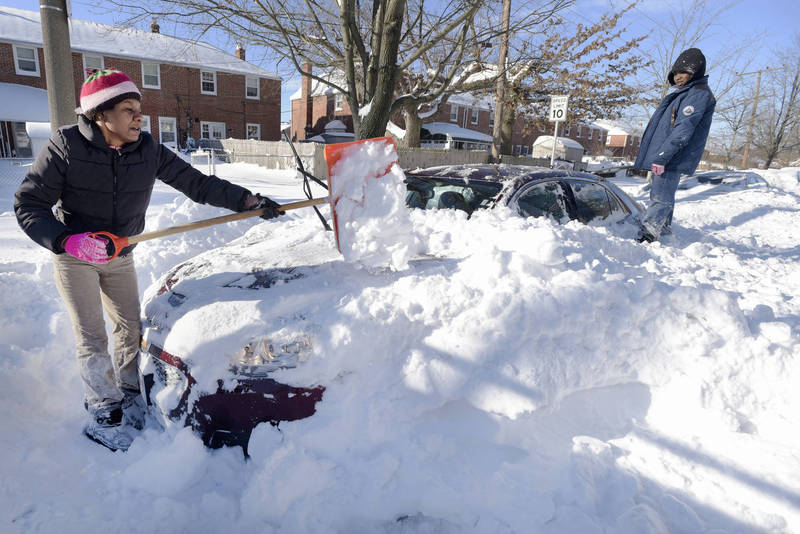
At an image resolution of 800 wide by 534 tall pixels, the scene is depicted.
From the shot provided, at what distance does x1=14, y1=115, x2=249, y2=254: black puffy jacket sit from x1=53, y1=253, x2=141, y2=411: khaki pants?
0.60ft

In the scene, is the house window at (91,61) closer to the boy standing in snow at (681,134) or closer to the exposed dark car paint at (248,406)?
the boy standing in snow at (681,134)

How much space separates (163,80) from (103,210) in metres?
26.0

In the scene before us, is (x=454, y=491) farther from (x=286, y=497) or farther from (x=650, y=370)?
(x=650, y=370)

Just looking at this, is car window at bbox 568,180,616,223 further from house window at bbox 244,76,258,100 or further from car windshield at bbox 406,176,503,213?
house window at bbox 244,76,258,100

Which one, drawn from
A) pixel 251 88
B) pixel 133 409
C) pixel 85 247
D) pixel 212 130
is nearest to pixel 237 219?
pixel 85 247

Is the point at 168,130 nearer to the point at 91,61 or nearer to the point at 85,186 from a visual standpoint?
the point at 91,61

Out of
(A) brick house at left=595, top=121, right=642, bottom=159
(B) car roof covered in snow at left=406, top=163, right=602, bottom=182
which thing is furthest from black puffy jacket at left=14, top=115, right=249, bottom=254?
(A) brick house at left=595, top=121, right=642, bottom=159

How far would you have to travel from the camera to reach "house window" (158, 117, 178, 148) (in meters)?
24.5

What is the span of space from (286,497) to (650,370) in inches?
77.6

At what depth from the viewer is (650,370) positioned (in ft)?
8.20

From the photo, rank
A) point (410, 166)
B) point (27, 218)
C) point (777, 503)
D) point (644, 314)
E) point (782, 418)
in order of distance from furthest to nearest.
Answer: point (410, 166), point (644, 314), point (782, 418), point (27, 218), point (777, 503)

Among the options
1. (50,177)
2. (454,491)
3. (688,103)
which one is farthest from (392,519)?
(688,103)

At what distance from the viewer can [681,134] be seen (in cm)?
519

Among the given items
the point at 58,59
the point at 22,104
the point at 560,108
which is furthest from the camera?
the point at 22,104
